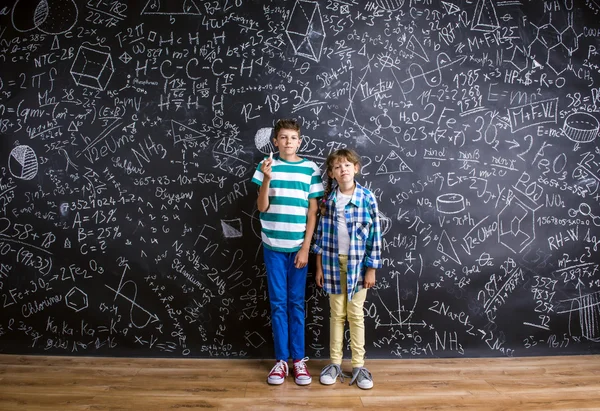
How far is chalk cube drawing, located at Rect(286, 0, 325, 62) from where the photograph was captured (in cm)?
311

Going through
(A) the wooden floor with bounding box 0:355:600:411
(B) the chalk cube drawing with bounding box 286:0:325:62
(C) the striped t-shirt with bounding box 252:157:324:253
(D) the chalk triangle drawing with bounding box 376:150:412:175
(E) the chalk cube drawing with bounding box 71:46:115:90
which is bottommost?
(A) the wooden floor with bounding box 0:355:600:411

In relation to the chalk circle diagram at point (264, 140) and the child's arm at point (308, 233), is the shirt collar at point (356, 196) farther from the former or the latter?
the chalk circle diagram at point (264, 140)

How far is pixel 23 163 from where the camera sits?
124 inches

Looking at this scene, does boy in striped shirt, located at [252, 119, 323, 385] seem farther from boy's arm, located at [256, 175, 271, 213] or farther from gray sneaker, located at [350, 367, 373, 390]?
gray sneaker, located at [350, 367, 373, 390]

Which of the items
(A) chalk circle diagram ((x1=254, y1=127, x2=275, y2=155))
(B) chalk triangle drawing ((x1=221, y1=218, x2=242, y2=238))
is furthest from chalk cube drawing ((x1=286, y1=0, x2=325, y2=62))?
(B) chalk triangle drawing ((x1=221, y1=218, x2=242, y2=238))

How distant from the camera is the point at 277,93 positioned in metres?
3.10

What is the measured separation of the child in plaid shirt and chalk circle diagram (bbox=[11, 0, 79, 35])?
7.50 ft

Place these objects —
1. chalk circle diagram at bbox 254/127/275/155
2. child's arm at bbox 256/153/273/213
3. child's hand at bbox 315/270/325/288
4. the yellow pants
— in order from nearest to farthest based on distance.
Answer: child's arm at bbox 256/153/273/213 → the yellow pants → child's hand at bbox 315/270/325/288 → chalk circle diagram at bbox 254/127/275/155

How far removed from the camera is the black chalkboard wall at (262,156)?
3.11 meters

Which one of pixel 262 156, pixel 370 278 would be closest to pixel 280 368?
pixel 370 278

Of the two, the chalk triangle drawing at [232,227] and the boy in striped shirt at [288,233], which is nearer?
the boy in striped shirt at [288,233]

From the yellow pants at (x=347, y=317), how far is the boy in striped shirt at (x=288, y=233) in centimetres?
22

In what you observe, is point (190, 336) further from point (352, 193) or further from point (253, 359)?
point (352, 193)

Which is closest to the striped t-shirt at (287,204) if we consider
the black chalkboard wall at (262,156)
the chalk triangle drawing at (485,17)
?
the black chalkboard wall at (262,156)
